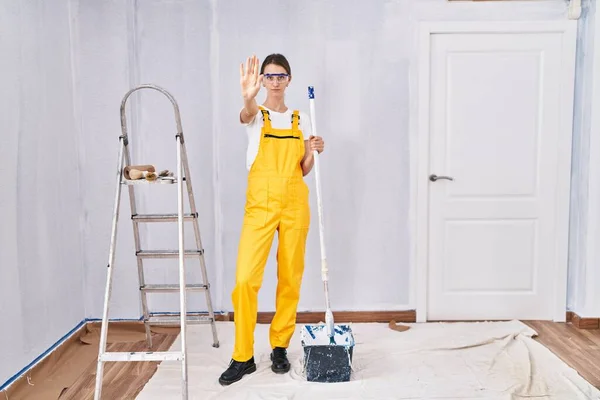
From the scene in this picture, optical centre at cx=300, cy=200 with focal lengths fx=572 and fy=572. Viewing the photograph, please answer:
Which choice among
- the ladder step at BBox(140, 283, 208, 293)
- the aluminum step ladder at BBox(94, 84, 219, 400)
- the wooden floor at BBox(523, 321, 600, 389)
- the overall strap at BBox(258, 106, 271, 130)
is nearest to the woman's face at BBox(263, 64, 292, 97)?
the overall strap at BBox(258, 106, 271, 130)

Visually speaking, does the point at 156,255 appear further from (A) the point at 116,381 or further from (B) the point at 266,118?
(B) the point at 266,118

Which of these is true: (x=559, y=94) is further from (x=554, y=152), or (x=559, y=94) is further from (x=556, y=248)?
(x=556, y=248)

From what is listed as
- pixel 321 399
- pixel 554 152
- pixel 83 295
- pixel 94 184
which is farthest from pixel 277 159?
pixel 554 152

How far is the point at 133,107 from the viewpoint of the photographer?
3715 mm

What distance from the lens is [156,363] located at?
3.23 meters

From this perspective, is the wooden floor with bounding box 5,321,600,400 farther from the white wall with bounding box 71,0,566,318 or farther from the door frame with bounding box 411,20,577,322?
the white wall with bounding box 71,0,566,318

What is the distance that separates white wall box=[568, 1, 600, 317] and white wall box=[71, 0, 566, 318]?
0.83 ft

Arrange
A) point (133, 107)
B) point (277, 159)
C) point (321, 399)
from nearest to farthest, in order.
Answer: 1. point (321, 399)
2. point (277, 159)
3. point (133, 107)

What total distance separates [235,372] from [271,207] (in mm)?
876

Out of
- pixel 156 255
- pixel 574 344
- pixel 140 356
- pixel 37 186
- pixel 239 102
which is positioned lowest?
pixel 574 344

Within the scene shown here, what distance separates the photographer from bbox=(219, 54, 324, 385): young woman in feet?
9.53

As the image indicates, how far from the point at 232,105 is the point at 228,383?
1.79 meters

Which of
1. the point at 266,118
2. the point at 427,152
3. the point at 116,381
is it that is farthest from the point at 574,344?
the point at 116,381

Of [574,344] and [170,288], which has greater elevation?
[170,288]
